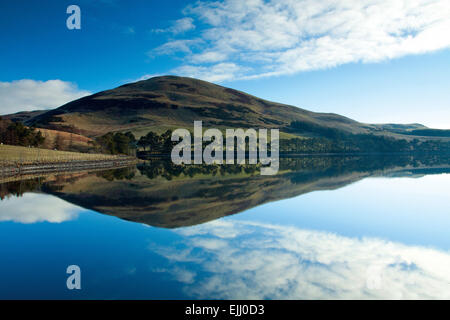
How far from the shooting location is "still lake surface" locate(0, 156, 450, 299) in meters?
8.91

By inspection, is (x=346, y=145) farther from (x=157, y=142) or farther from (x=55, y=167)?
(x=55, y=167)

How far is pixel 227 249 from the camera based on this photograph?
12.7 metres

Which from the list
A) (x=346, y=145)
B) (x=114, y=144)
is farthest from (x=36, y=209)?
(x=346, y=145)

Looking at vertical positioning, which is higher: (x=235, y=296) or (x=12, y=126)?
(x=12, y=126)

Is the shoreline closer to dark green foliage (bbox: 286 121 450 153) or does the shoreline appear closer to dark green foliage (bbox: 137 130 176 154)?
dark green foliage (bbox: 137 130 176 154)

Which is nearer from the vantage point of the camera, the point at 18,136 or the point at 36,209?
the point at 36,209

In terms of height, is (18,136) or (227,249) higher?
(18,136)

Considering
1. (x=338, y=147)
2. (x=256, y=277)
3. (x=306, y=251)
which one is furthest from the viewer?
(x=338, y=147)

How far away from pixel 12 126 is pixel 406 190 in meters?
90.4

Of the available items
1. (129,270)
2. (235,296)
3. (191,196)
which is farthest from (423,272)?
(191,196)

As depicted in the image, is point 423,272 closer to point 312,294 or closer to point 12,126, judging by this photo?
point 312,294

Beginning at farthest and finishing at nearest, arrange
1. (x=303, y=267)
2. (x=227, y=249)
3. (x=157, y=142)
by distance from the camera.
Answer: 1. (x=157, y=142)
2. (x=227, y=249)
3. (x=303, y=267)

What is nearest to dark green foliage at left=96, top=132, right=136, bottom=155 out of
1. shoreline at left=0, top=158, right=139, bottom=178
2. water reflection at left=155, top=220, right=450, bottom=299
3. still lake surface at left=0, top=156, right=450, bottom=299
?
shoreline at left=0, top=158, right=139, bottom=178

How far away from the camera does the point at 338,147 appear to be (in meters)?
174
